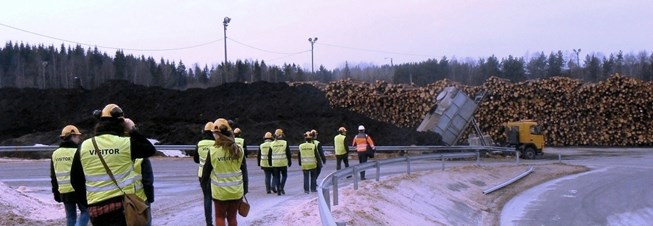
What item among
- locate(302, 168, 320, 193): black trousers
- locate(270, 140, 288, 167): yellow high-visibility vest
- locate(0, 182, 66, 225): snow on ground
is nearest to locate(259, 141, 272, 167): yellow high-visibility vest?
locate(270, 140, 288, 167): yellow high-visibility vest

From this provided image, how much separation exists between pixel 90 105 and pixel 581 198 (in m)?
32.8

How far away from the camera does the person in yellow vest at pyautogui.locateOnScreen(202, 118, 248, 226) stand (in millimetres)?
8727

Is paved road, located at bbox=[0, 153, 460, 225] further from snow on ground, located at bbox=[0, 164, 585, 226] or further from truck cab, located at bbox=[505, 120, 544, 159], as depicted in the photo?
truck cab, located at bbox=[505, 120, 544, 159]

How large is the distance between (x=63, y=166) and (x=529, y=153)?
3315 centimetres

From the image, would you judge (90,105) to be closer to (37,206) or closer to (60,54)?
(37,206)

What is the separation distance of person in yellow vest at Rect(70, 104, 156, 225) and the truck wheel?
3479 cm

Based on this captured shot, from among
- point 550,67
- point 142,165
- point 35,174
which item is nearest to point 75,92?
A: point 35,174

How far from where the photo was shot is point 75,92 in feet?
152

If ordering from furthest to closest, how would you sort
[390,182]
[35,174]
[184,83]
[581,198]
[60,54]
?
1. [60,54]
2. [184,83]
3. [35,174]
4. [581,198]
5. [390,182]

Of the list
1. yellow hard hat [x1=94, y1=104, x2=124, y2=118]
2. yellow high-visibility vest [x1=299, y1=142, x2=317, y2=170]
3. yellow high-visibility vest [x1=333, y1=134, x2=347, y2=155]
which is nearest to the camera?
yellow hard hat [x1=94, y1=104, x2=124, y2=118]

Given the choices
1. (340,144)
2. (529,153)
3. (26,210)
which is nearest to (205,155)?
(26,210)

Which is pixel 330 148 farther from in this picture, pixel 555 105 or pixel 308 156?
pixel 555 105

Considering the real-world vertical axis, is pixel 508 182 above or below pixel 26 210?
below

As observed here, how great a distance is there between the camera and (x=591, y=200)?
2028 centimetres
